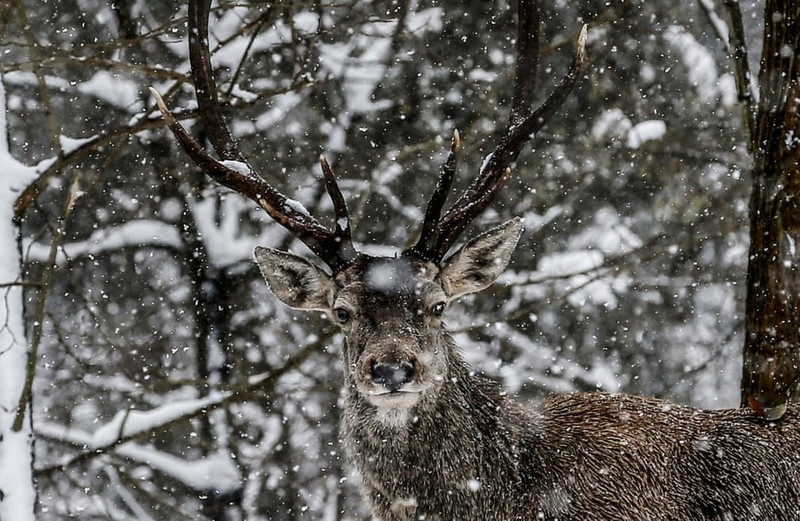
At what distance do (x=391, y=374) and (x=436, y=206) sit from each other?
3.25 ft

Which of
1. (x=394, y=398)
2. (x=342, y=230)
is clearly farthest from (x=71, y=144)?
(x=394, y=398)

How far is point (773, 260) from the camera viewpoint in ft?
17.3

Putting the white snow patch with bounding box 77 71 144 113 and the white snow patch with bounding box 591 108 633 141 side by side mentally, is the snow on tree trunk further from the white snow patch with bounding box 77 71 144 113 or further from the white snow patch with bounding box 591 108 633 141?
the white snow patch with bounding box 591 108 633 141

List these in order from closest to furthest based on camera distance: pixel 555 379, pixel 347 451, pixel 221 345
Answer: pixel 347 451, pixel 221 345, pixel 555 379

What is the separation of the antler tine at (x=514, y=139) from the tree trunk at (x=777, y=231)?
40.5 inches

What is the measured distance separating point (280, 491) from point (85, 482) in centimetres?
209

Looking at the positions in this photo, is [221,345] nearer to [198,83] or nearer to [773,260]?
[198,83]

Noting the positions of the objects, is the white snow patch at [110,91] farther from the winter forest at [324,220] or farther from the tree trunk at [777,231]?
the tree trunk at [777,231]

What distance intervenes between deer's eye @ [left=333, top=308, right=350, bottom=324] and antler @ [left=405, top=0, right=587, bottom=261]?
452 mm

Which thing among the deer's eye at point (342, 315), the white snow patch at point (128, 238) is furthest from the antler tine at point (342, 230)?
the white snow patch at point (128, 238)

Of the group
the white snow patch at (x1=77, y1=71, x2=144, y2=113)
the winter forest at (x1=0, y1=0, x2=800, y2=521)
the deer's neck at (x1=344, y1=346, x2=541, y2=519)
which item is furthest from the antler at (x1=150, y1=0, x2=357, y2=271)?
the white snow patch at (x1=77, y1=71, x2=144, y2=113)

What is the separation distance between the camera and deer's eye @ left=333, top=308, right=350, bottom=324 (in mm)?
4732

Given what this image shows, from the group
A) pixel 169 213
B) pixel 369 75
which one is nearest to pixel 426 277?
pixel 169 213

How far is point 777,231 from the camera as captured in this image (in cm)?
529
